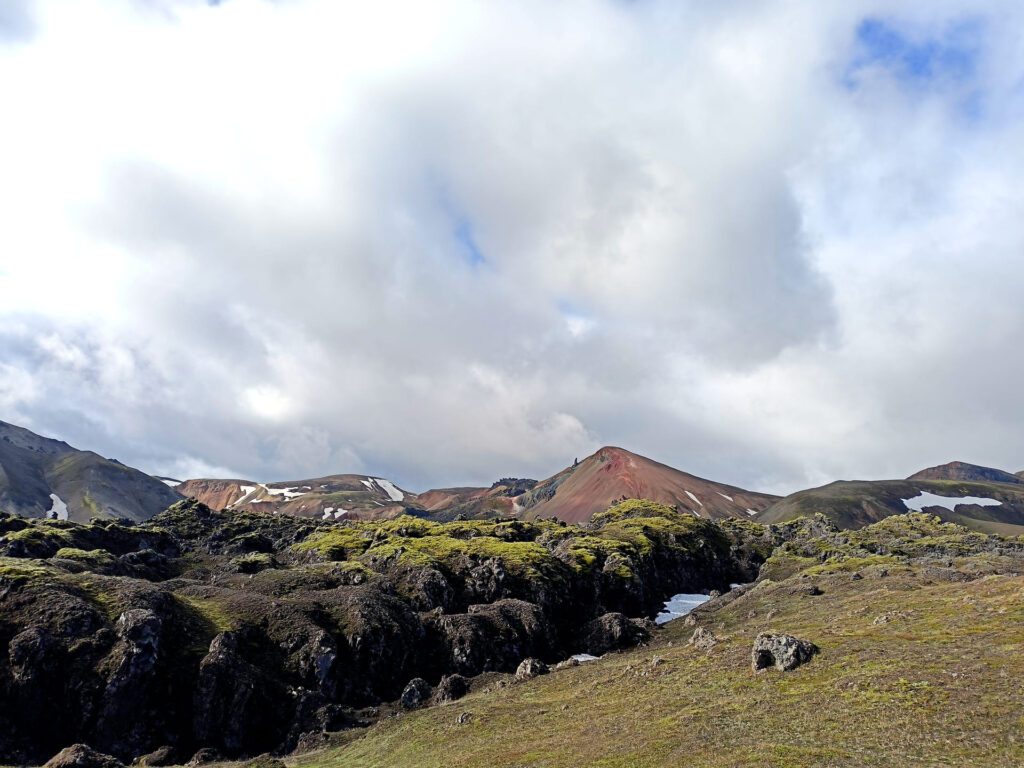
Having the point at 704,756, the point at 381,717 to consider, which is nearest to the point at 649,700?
the point at 704,756

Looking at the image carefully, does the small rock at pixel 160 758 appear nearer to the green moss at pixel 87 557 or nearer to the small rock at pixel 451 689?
the small rock at pixel 451 689

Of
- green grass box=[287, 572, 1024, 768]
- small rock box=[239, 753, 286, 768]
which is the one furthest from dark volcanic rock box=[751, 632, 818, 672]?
small rock box=[239, 753, 286, 768]

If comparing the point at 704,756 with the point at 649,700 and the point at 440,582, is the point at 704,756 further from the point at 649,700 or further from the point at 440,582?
the point at 440,582

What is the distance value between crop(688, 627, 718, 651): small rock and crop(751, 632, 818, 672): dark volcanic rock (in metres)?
14.7

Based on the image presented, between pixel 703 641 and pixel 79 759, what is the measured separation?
77.8m

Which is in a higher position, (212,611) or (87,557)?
(87,557)

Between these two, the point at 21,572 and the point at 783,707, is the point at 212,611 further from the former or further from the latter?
the point at 783,707

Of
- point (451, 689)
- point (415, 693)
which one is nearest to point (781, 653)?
point (451, 689)

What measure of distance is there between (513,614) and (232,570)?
68.4 metres

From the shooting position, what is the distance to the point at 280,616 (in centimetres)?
8900

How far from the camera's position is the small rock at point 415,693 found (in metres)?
81.4

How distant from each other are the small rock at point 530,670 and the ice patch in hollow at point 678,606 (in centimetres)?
6634

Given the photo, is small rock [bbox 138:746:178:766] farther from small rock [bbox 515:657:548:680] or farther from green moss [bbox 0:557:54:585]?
small rock [bbox 515:657:548:680]

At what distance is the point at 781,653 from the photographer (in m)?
65.2
